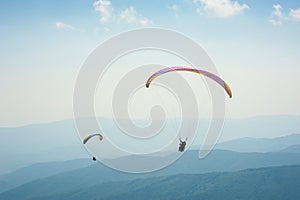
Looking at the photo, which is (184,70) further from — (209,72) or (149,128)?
(149,128)

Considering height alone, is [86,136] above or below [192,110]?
above

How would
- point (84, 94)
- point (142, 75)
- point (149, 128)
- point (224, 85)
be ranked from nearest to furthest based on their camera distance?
point (224, 85) → point (84, 94) → point (142, 75) → point (149, 128)

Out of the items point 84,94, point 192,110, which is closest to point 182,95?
point 192,110

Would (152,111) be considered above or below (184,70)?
below

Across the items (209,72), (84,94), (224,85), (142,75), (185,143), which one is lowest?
(185,143)

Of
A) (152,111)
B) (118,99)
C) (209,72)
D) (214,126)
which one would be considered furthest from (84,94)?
(214,126)

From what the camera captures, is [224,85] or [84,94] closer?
[224,85]

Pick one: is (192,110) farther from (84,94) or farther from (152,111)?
(84,94)

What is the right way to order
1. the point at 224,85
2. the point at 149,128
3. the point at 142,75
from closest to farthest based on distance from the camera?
the point at 224,85 < the point at 142,75 < the point at 149,128

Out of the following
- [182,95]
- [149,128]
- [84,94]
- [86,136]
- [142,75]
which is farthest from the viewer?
[86,136]
